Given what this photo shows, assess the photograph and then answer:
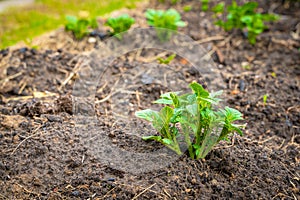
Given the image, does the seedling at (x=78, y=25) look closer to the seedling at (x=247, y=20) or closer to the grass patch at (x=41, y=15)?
the grass patch at (x=41, y=15)

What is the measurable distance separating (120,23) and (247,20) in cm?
118

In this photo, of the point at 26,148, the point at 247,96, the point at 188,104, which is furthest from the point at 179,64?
the point at 26,148

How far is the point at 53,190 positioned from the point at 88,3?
292 centimetres

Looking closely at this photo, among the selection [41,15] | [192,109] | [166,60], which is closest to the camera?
[192,109]

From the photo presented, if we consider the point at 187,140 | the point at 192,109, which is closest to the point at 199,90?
the point at 192,109

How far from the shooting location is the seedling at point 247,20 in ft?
12.5

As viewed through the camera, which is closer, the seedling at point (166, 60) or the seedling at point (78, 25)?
the seedling at point (166, 60)

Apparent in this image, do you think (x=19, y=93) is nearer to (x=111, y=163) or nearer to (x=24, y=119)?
(x=24, y=119)

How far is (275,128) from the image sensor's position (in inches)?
117

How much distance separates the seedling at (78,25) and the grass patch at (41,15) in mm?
388

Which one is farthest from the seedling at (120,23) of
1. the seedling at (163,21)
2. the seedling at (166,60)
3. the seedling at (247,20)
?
the seedling at (247,20)

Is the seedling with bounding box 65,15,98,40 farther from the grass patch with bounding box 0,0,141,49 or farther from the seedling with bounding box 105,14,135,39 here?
the grass patch with bounding box 0,0,141,49

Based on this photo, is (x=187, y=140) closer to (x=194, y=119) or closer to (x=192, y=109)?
(x=194, y=119)

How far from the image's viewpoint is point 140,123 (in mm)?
2801
